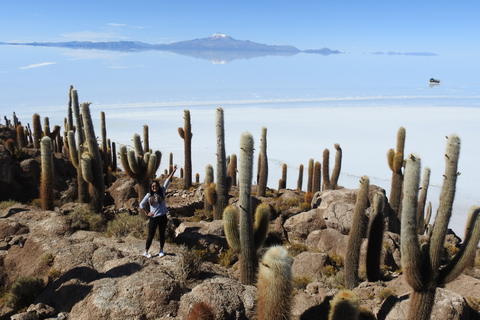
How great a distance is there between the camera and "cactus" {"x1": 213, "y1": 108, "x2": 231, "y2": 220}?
13.2 m

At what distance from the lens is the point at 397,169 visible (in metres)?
14.0

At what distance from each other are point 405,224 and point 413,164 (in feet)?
3.25

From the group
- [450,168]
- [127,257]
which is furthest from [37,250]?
[450,168]

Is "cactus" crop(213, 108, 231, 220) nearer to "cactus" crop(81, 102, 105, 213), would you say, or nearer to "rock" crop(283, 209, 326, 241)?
"rock" crop(283, 209, 326, 241)

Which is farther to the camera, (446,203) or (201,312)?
(446,203)

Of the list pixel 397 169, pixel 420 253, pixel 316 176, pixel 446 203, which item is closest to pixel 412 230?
pixel 420 253

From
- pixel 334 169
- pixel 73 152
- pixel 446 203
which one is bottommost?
pixel 334 169

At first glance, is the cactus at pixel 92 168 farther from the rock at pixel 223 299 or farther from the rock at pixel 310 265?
the rock at pixel 223 299

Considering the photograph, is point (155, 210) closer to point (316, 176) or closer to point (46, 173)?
point (46, 173)

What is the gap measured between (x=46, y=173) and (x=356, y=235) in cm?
849

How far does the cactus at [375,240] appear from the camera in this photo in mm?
9102

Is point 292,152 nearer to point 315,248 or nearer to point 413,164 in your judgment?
point 315,248

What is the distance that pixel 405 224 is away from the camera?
6805mm

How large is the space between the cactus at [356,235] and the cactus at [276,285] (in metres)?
3.63
